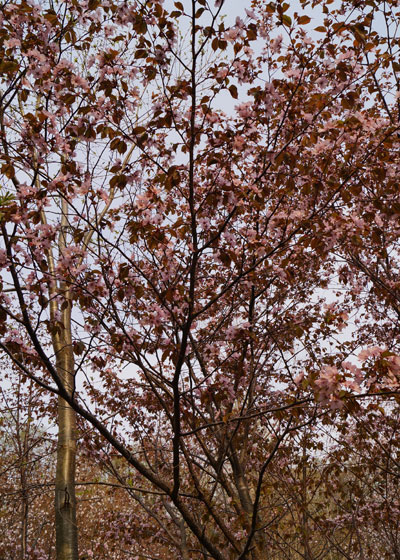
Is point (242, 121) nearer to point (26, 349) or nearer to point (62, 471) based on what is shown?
point (26, 349)

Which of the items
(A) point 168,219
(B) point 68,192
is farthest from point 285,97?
(B) point 68,192

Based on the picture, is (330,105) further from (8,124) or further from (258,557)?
(258,557)

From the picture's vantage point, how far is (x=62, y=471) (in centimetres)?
443

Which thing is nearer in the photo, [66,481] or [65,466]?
[66,481]

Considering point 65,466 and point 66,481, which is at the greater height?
point 65,466

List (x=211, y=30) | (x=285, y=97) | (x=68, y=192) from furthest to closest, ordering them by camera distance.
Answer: (x=285, y=97) → (x=68, y=192) → (x=211, y=30)

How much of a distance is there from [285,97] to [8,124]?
6.69ft

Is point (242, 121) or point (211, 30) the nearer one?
point (211, 30)

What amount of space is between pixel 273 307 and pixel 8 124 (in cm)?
285

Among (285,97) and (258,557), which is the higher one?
(285,97)

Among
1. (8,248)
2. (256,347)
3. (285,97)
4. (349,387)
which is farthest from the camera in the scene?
(256,347)

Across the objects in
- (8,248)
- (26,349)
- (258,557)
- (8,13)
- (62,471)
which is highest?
(8,13)

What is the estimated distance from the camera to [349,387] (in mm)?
1951

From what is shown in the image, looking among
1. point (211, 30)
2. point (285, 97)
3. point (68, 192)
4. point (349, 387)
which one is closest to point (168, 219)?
point (68, 192)
